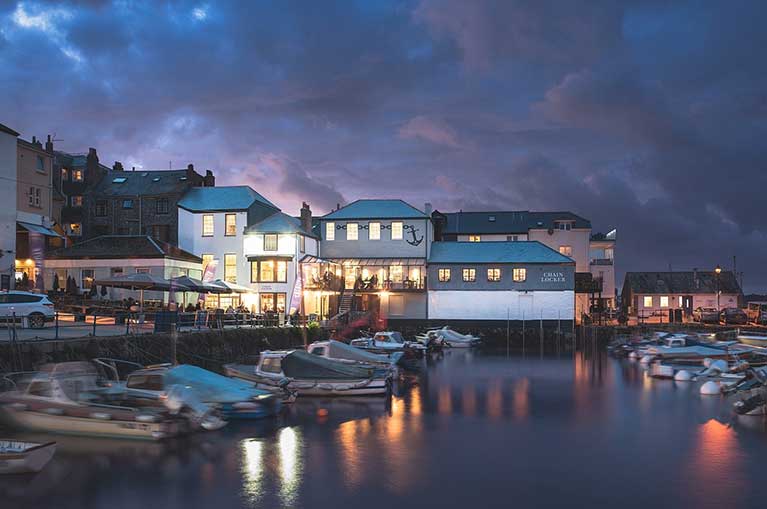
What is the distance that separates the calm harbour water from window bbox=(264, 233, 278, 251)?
32411 millimetres

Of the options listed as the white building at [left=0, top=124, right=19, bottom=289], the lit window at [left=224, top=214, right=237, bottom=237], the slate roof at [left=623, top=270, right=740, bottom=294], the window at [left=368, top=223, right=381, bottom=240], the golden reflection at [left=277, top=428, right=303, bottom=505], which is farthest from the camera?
the slate roof at [left=623, top=270, right=740, bottom=294]

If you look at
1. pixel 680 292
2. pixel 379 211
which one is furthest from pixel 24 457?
pixel 680 292

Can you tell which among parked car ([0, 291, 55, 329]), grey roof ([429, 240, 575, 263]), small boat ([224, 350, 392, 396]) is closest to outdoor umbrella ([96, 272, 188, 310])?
parked car ([0, 291, 55, 329])

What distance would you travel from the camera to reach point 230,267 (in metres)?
62.3

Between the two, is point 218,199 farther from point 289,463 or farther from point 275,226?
point 289,463

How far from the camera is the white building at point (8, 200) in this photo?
152 feet

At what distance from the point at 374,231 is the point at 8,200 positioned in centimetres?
3307

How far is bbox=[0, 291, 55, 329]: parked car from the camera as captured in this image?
3212 cm

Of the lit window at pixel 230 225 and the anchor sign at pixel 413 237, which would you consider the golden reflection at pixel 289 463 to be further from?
the anchor sign at pixel 413 237

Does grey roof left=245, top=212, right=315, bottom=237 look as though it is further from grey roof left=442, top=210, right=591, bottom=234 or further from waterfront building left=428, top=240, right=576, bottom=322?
grey roof left=442, top=210, right=591, bottom=234

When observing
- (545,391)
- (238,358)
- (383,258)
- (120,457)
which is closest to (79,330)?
(238,358)

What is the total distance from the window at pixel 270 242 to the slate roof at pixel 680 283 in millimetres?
53076

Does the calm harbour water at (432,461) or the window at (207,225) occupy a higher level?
the window at (207,225)

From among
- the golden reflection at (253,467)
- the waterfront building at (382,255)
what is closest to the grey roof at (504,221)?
the waterfront building at (382,255)
